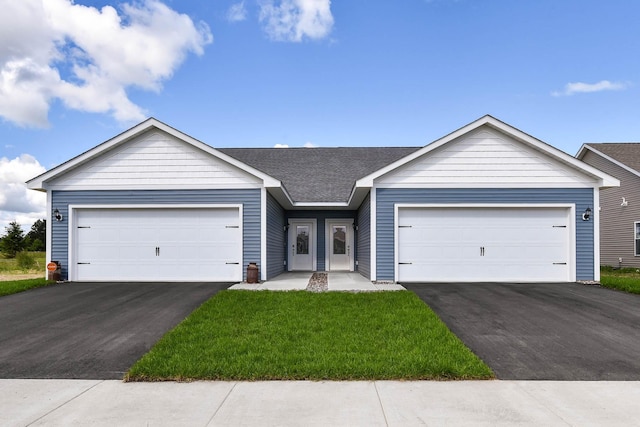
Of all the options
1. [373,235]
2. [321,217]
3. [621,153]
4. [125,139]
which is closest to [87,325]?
[125,139]

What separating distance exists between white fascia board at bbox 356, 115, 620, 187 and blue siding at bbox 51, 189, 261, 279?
3302 mm

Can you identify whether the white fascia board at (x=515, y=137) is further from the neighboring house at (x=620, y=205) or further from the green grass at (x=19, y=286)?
the green grass at (x=19, y=286)

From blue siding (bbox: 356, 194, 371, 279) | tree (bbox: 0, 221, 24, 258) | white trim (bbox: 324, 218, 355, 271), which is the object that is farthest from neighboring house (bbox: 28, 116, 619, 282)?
tree (bbox: 0, 221, 24, 258)

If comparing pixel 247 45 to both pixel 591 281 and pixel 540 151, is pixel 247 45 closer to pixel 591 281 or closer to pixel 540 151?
pixel 540 151

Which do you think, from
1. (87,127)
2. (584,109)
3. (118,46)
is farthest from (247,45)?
(584,109)

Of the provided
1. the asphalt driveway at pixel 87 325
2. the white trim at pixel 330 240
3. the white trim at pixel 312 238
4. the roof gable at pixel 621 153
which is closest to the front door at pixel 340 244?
the white trim at pixel 330 240

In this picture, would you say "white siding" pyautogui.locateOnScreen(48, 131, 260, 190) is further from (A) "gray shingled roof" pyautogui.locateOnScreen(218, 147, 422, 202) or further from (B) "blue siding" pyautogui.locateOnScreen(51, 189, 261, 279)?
(A) "gray shingled roof" pyautogui.locateOnScreen(218, 147, 422, 202)

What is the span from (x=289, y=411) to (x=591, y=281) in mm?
10852

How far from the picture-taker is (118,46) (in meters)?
11.0

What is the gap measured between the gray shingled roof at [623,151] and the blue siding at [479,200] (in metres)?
8.76

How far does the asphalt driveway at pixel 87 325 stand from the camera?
4371mm

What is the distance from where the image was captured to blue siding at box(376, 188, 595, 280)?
1039 cm

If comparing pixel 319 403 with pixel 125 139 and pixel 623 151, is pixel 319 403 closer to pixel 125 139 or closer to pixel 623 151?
pixel 125 139

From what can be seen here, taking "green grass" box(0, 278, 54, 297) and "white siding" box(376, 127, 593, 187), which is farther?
"white siding" box(376, 127, 593, 187)
